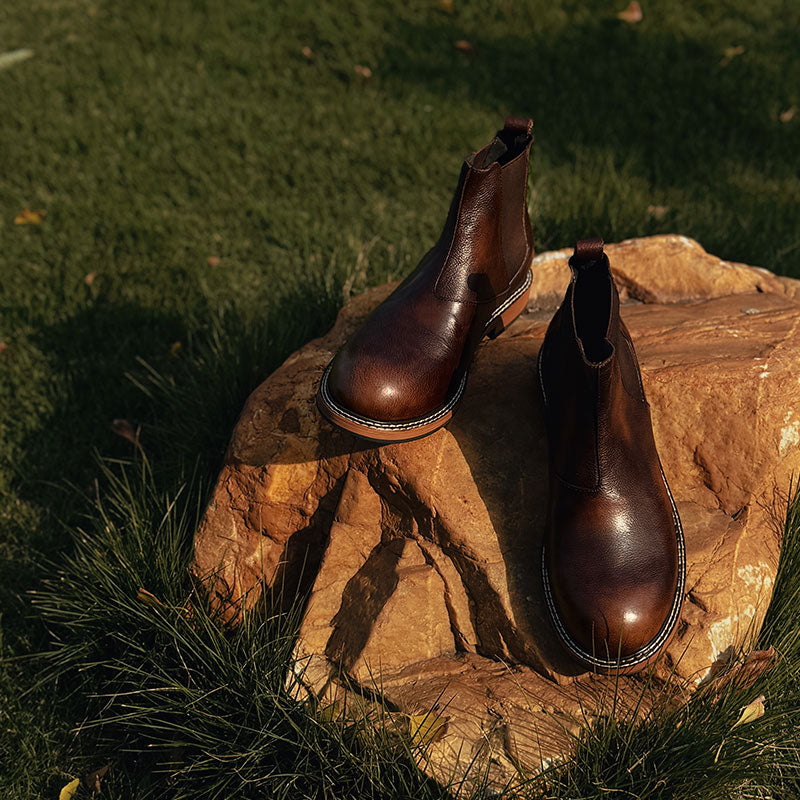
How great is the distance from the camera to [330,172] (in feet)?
15.0

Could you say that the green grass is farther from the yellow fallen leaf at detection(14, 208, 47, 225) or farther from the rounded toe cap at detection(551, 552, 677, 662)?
the rounded toe cap at detection(551, 552, 677, 662)

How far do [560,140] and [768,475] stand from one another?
3.19 m

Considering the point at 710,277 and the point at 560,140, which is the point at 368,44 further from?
the point at 710,277

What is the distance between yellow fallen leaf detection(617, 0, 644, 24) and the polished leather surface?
3937mm

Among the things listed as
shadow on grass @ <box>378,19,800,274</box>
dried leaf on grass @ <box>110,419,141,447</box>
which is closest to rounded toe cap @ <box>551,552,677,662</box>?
dried leaf on grass @ <box>110,419,141,447</box>

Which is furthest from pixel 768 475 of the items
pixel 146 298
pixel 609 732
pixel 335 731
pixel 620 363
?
pixel 146 298

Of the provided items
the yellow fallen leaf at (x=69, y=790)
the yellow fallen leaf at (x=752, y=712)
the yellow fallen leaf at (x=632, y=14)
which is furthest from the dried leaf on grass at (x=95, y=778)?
the yellow fallen leaf at (x=632, y=14)

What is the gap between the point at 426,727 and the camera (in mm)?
1715

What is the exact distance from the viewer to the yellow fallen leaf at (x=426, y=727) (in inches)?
66.6

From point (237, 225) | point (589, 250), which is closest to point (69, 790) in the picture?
point (589, 250)

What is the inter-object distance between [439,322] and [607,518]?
65 centimetres

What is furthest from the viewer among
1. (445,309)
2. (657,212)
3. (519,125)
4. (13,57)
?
(13,57)

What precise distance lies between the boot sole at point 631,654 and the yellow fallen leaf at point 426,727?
0.33 meters

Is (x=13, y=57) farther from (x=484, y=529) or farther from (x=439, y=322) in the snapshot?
(x=484, y=529)
